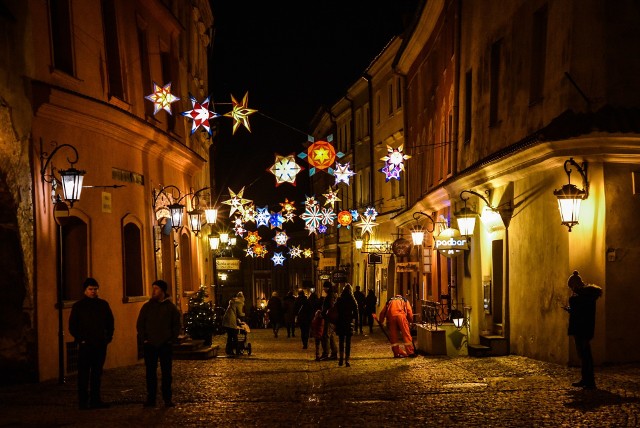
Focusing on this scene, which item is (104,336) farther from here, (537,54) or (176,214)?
(537,54)

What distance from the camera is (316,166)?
2612 cm

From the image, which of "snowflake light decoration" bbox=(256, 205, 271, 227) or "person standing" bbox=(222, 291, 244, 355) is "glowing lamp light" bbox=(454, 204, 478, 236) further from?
"snowflake light decoration" bbox=(256, 205, 271, 227)

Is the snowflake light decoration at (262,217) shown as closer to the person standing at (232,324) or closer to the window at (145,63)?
the person standing at (232,324)

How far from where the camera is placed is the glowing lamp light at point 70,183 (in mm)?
15789

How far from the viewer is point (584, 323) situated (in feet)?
44.2

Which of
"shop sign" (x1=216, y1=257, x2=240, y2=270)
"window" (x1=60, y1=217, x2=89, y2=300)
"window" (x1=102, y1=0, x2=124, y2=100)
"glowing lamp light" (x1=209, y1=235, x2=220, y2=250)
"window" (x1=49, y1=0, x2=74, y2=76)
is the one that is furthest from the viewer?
"shop sign" (x1=216, y1=257, x2=240, y2=270)

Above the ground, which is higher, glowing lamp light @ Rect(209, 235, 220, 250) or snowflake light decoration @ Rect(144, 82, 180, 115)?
snowflake light decoration @ Rect(144, 82, 180, 115)

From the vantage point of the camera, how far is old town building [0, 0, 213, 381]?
52.1ft

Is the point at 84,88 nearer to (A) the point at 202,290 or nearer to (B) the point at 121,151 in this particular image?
(B) the point at 121,151

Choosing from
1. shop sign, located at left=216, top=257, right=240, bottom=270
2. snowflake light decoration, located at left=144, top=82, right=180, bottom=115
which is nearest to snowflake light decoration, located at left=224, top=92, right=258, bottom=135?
snowflake light decoration, located at left=144, top=82, right=180, bottom=115

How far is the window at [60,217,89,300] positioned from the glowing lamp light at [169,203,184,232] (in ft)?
13.8

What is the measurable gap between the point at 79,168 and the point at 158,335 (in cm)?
644

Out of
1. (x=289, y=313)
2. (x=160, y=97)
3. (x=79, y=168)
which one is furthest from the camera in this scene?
(x=289, y=313)

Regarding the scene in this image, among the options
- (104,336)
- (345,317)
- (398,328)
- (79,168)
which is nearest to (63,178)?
(79,168)
